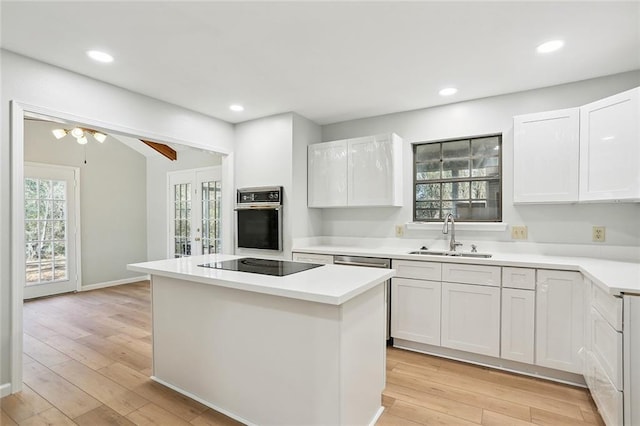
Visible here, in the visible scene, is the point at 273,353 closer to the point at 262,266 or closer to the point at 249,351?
the point at 249,351

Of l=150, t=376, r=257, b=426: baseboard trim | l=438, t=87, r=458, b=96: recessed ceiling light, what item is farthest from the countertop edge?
l=438, t=87, r=458, b=96: recessed ceiling light

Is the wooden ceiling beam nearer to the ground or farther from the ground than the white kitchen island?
farther from the ground

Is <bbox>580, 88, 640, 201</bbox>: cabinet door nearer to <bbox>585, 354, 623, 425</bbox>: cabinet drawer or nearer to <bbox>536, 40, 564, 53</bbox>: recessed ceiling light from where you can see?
<bbox>536, 40, 564, 53</bbox>: recessed ceiling light

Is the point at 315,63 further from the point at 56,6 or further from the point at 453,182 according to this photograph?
the point at 453,182

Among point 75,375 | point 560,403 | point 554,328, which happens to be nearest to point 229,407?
point 75,375

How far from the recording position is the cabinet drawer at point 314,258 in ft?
11.2

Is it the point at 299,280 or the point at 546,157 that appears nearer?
the point at 299,280

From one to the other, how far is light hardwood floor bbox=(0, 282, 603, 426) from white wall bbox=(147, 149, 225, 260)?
291 centimetres

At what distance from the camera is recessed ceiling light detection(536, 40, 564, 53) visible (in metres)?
2.18

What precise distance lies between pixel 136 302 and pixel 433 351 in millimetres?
4148

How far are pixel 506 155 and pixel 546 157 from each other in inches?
15.8

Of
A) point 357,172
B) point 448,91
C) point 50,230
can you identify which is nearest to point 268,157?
point 357,172

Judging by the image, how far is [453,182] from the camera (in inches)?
135

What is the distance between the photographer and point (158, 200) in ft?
20.2
